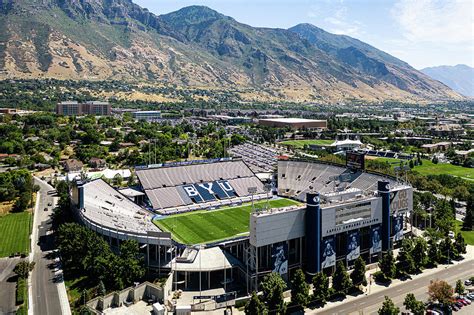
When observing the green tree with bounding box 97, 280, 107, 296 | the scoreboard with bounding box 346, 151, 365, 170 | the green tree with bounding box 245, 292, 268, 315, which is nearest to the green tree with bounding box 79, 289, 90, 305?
the green tree with bounding box 97, 280, 107, 296

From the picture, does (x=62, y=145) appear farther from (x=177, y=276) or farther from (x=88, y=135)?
(x=177, y=276)

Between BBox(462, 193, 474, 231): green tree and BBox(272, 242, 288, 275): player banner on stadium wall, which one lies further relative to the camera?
BBox(462, 193, 474, 231): green tree

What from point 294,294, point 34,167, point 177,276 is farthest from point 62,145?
point 294,294

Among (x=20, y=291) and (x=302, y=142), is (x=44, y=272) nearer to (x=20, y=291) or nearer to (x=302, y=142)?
(x=20, y=291)

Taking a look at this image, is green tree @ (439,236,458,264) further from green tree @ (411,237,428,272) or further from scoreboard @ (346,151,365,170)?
scoreboard @ (346,151,365,170)

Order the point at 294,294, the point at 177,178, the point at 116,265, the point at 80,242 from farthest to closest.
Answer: the point at 177,178
the point at 80,242
the point at 116,265
the point at 294,294

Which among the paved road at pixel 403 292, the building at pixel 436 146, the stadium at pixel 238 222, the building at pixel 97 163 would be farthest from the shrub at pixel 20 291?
the building at pixel 436 146

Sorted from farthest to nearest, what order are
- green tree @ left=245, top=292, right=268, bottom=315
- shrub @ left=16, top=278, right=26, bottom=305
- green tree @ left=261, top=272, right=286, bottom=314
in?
shrub @ left=16, top=278, right=26, bottom=305, green tree @ left=261, top=272, right=286, bottom=314, green tree @ left=245, top=292, right=268, bottom=315
